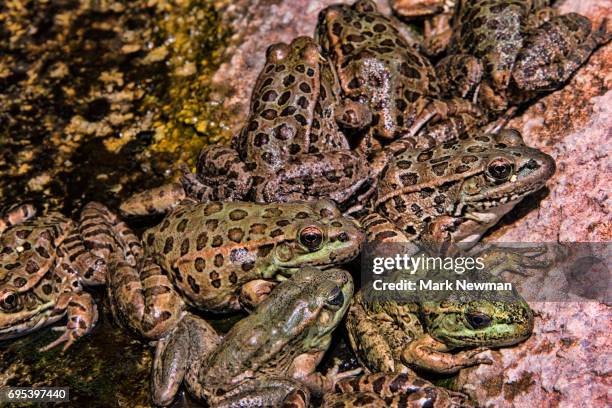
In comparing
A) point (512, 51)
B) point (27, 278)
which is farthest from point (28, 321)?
point (512, 51)

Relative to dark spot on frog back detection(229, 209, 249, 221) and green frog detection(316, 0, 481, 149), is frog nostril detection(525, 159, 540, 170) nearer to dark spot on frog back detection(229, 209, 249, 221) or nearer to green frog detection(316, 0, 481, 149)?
green frog detection(316, 0, 481, 149)

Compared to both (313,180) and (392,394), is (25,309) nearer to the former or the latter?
(313,180)

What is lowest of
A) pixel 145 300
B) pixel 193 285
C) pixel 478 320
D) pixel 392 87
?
pixel 145 300

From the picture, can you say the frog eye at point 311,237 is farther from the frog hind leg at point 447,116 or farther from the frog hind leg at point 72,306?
the frog hind leg at point 72,306

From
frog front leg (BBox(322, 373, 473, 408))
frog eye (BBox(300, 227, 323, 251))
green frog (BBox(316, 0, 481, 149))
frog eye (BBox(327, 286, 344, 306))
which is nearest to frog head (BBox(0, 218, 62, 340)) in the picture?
frog eye (BBox(300, 227, 323, 251))

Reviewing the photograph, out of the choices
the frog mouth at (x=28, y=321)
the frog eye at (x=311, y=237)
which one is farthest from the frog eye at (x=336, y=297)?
the frog mouth at (x=28, y=321)

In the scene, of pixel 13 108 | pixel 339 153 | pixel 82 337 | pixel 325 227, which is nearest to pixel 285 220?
pixel 325 227

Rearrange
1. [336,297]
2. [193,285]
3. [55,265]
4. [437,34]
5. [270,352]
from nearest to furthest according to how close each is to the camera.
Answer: [270,352], [336,297], [193,285], [55,265], [437,34]
